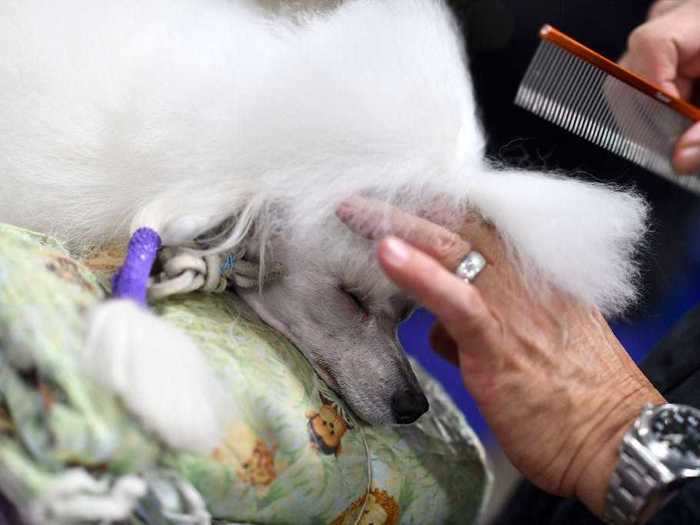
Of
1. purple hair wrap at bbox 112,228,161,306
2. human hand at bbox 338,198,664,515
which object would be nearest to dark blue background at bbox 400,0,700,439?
human hand at bbox 338,198,664,515

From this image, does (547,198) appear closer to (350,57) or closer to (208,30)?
(350,57)

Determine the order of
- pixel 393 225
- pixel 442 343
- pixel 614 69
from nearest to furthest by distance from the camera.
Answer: pixel 393 225, pixel 614 69, pixel 442 343

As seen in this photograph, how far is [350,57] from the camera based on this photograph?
0.64 meters

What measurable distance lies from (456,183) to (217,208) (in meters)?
0.21

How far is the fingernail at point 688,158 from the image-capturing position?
801 millimetres

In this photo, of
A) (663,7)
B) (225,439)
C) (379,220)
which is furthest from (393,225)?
(663,7)

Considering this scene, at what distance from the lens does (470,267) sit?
2.14 ft

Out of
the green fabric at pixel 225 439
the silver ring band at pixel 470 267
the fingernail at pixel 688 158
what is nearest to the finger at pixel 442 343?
the green fabric at pixel 225 439

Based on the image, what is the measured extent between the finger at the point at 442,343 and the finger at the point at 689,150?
0.32 meters

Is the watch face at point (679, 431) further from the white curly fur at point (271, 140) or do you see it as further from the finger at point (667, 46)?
the finger at point (667, 46)

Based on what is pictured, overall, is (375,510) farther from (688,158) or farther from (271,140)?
(688,158)

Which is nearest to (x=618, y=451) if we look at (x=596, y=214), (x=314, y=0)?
(x=596, y=214)

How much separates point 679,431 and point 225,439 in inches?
15.0

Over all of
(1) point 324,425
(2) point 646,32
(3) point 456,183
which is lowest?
(1) point 324,425
